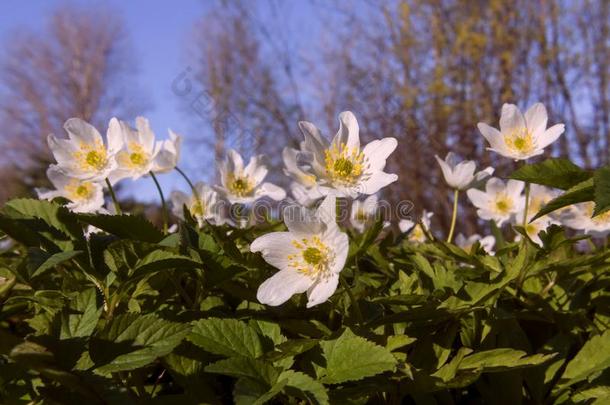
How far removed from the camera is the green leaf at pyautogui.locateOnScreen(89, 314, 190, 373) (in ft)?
2.48

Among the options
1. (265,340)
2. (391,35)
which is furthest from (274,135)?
(265,340)

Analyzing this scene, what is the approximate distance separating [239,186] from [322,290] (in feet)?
2.48

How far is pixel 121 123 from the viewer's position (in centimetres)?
137

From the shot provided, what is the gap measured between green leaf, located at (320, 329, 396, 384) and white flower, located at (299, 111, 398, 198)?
29cm

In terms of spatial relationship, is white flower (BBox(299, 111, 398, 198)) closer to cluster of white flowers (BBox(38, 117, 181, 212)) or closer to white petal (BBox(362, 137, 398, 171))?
white petal (BBox(362, 137, 398, 171))

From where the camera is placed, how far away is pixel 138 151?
142cm

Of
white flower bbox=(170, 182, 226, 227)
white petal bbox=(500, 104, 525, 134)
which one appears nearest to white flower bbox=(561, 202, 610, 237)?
white petal bbox=(500, 104, 525, 134)

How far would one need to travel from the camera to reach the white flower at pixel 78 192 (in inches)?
57.2

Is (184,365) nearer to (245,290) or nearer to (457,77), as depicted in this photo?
(245,290)

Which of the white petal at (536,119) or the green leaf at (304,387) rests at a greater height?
the green leaf at (304,387)

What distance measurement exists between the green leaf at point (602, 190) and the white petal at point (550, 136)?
1.70 feet

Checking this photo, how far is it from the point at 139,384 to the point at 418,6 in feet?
25.2

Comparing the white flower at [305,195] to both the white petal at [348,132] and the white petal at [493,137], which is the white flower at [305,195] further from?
the white petal at [493,137]

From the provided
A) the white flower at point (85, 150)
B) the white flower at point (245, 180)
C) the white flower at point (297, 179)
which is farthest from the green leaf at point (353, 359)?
the white flower at point (245, 180)
